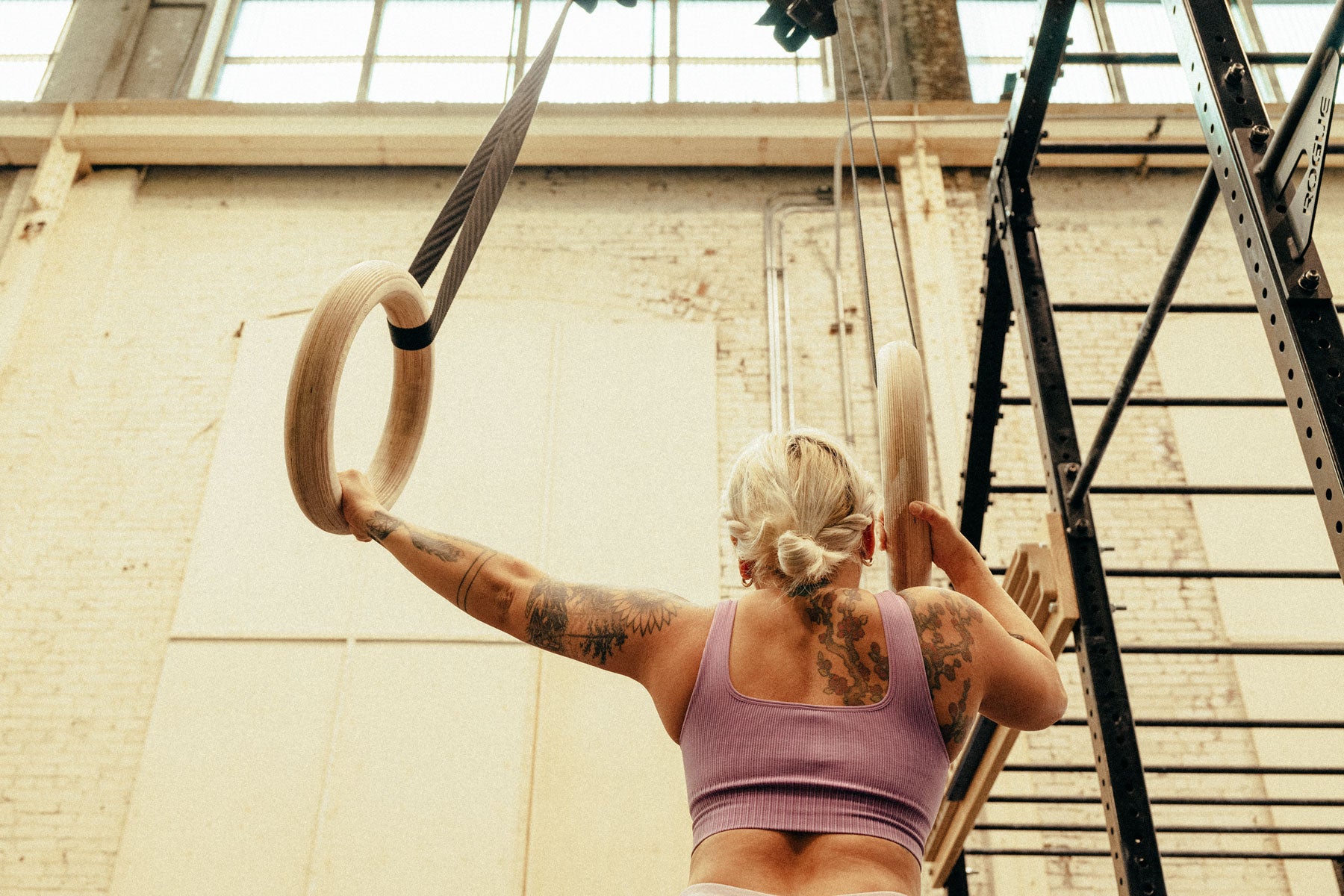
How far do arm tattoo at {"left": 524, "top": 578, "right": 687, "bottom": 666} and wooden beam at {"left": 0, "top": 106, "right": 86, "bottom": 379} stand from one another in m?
5.75

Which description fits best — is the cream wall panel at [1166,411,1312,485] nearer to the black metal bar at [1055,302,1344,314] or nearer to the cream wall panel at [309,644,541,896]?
the black metal bar at [1055,302,1344,314]

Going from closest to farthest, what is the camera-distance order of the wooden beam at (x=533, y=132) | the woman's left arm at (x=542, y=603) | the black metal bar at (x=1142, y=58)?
1. the woman's left arm at (x=542, y=603)
2. the black metal bar at (x=1142, y=58)
3. the wooden beam at (x=533, y=132)

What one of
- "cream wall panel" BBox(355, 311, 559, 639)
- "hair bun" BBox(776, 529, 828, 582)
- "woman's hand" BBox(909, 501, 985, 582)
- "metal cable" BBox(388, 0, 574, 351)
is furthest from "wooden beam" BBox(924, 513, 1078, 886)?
"cream wall panel" BBox(355, 311, 559, 639)

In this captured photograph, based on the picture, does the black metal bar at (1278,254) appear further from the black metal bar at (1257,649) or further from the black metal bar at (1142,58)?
the black metal bar at (1257,649)

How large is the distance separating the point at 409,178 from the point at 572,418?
2254mm

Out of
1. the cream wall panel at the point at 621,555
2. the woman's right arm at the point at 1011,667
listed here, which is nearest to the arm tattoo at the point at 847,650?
the woman's right arm at the point at 1011,667

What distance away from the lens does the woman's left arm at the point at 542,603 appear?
4.80 ft

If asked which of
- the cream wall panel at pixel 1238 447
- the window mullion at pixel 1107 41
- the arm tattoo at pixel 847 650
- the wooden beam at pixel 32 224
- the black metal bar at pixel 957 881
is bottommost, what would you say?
the arm tattoo at pixel 847 650

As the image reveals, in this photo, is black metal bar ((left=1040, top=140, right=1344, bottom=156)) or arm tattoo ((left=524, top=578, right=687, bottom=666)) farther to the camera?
black metal bar ((left=1040, top=140, right=1344, bottom=156))

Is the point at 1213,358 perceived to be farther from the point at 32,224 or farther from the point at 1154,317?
the point at 32,224

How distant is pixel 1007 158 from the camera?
248 cm

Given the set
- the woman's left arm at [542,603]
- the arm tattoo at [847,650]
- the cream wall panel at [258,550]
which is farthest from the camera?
the cream wall panel at [258,550]

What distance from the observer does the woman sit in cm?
123

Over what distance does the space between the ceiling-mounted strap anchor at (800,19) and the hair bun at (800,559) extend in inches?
82.5
